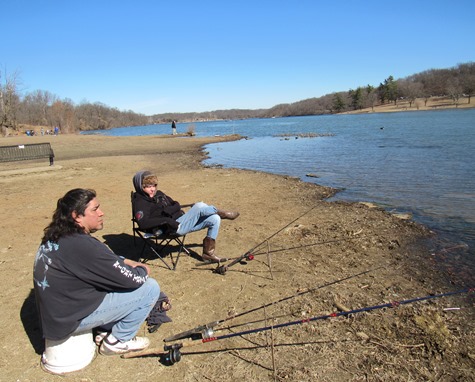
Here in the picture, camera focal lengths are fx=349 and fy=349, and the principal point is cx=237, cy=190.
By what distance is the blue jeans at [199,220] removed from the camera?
5133mm

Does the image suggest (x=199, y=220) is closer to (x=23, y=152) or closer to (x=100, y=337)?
(x=100, y=337)

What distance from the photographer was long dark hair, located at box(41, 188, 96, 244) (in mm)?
2852

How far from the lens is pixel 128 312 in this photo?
3.20 meters

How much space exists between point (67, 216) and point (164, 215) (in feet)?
7.25

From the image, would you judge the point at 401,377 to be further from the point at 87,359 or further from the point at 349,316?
the point at 87,359

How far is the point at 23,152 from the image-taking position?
47.9 ft

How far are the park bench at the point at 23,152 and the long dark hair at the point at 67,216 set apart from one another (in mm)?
13408

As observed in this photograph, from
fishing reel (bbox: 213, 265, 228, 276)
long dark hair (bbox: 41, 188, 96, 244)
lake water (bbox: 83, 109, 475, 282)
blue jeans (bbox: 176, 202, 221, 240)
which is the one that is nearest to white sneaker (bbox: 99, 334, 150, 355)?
long dark hair (bbox: 41, 188, 96, 244)

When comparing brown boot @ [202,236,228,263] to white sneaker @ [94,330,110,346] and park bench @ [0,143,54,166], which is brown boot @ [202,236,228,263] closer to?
white sneaker @ [94,330,110,346]

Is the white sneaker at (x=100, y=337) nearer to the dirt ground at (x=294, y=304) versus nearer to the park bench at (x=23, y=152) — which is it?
the dirt ground at (x=294, y=304)

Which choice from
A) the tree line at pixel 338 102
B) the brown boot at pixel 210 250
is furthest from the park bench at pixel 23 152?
the tree line at pixel 338 102

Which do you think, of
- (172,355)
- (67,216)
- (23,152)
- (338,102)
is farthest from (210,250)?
(338,102)

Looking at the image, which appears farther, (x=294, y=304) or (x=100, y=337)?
(x=294, y=304)

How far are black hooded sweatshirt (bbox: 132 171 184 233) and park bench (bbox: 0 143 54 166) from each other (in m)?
11.9
